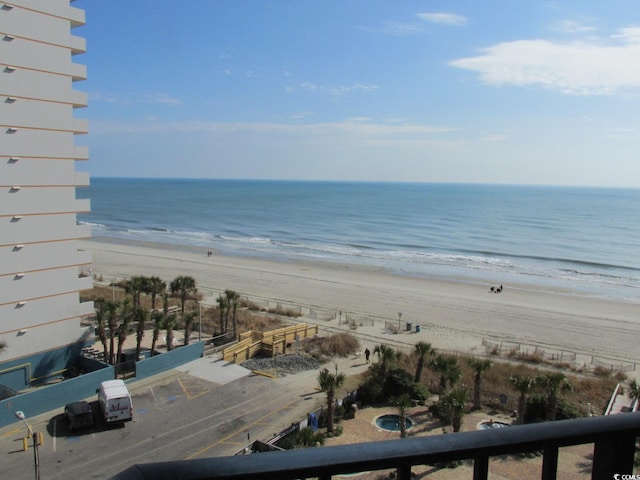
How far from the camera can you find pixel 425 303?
43719 millimetres

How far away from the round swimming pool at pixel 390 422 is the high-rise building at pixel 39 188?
567 inches

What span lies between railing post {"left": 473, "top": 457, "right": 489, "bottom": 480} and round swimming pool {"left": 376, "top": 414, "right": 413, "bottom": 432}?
1847cm

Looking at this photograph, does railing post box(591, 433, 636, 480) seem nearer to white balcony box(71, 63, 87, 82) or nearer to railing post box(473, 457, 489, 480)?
railing post box(473, 457, 489, 480)

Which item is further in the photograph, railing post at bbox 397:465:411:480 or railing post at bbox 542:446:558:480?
railing post at bbox 542:446:558:480

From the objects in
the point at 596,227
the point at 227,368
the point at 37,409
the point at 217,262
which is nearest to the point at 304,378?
the point at 227,368

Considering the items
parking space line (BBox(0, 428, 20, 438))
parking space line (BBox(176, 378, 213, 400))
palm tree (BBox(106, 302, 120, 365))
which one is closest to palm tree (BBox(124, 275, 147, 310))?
palm tree (BBox(106, 302, 120, 365))

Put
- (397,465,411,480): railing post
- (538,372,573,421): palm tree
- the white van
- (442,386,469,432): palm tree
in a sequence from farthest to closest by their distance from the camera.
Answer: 1. the white van
2. (538,372,573,421): palm tree
3. (442,386,469,432): palm tree
4. (397,465,411,480): railing post

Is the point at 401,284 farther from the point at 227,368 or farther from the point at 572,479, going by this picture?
the point at 572,479

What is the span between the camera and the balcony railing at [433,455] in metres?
1.54

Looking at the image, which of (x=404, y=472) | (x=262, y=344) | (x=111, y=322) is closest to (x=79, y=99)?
(x=111, y=322)

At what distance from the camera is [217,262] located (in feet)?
200

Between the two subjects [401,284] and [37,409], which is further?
[401,284]

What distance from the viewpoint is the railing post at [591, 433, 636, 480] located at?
1.99 m

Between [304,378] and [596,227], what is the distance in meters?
94.1
